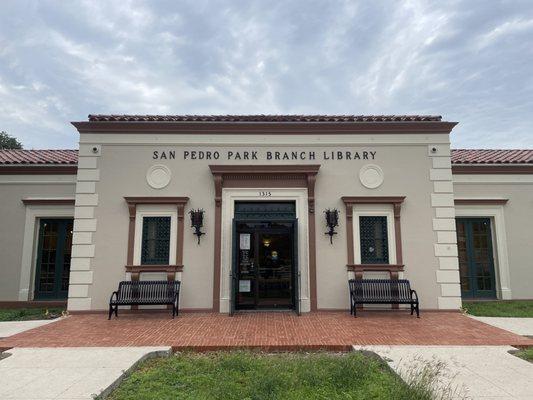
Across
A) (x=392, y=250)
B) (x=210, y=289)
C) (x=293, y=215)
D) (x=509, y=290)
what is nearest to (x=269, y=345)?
(x=210, y=289)

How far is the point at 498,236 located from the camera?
11.9 meters

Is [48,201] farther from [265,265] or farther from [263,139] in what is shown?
Result: [265,265]

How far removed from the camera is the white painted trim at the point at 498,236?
11.7m

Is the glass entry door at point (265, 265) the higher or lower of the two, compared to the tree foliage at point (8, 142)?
lower

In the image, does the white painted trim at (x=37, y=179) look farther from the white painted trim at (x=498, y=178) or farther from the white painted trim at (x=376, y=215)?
the white painted trim at (x=498, y=178)

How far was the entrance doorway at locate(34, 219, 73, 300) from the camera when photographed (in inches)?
461

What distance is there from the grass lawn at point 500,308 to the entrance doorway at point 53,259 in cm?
1156

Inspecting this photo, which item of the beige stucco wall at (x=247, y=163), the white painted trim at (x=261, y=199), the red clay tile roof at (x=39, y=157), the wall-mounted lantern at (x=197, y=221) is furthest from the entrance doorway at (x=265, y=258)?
the red clay tile roof at (x=39, y=157)

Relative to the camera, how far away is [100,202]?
10164 mm

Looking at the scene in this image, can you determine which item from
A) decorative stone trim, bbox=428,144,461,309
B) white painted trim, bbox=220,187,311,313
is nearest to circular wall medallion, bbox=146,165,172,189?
white painted trim, bbox=220,187,311,313

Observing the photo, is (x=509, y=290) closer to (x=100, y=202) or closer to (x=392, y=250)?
(x=392, y=250)

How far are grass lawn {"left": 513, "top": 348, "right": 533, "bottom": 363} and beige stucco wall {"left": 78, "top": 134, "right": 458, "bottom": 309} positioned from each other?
341cm

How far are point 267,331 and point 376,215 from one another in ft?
14.4

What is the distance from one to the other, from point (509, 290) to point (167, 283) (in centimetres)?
1002
